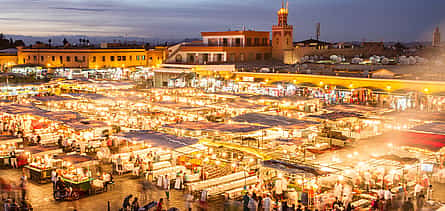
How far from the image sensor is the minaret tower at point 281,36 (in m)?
46.8

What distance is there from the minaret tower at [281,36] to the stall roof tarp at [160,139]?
108 ft

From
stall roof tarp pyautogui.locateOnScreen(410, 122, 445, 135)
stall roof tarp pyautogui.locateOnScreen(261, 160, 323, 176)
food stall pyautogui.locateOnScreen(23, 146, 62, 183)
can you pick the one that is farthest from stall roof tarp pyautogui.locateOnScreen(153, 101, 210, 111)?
stall roof tarp pyautogui.locateOnScreen(410, 122, 445, 135)

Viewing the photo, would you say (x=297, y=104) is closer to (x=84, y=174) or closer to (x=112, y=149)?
(x=112, y=149)

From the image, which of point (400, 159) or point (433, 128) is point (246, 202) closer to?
point (400, 159)

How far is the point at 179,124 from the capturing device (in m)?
17.4

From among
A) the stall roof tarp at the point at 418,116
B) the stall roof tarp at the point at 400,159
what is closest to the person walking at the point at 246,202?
the stall roof tarp at the point at 400,159

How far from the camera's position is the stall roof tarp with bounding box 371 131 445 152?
14.0 meters

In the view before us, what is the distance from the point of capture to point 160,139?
15344 millimetres

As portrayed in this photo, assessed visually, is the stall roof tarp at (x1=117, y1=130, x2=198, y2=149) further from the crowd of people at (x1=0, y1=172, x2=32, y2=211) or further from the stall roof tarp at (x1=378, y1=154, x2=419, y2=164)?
the stall roof tarp at (x1=378, y1=154, x2=419, y2=164)

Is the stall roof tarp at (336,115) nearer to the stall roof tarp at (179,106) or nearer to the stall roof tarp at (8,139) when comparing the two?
the stall roof tarp at (179,106)

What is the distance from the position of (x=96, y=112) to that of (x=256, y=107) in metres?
9.35

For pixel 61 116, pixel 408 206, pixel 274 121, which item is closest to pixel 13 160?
pixel 61 116

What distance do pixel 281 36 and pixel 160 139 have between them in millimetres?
34225

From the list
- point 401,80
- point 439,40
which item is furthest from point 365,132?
A: point 439,40
